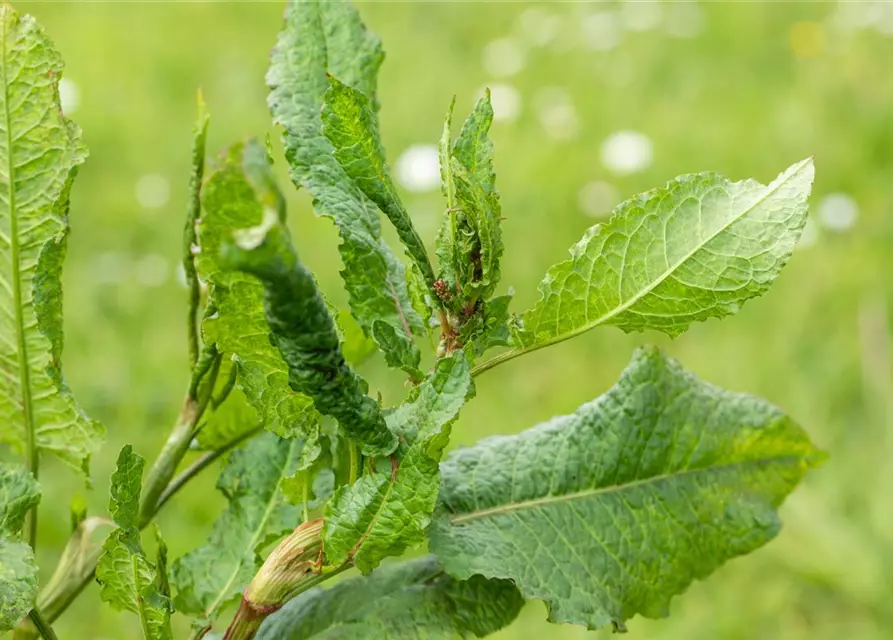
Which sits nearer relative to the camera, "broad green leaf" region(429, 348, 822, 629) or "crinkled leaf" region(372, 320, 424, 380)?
"crinkled leaf" region(372, 320, 424, 380)

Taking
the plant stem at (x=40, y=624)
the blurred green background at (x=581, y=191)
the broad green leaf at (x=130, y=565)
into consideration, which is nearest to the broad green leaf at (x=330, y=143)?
the broad green leaf at (x=130, y=565)

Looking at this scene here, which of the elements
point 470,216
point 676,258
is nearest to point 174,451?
point 470,216

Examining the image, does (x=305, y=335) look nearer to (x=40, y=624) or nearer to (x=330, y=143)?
(x=330, y=143)

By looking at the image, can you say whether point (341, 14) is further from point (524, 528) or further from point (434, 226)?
point (434, 226)

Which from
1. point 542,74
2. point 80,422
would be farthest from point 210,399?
point 542,74

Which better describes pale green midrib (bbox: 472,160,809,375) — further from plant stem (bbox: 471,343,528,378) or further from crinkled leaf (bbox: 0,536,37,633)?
crinkled leaf (bbox: 0,536,37,633)

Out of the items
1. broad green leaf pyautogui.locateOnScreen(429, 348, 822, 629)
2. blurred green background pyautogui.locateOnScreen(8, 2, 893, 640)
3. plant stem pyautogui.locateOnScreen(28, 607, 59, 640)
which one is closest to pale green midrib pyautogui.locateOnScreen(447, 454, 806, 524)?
broad green leaf pyautogui.locateOnScreen(429, 348, 822, 629)
